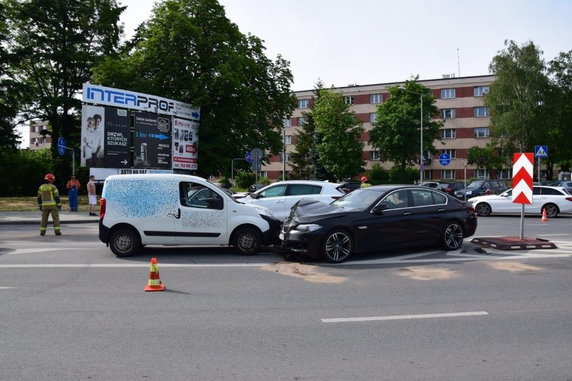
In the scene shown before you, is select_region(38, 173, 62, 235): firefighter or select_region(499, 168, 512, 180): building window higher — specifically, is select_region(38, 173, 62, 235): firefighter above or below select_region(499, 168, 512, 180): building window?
below

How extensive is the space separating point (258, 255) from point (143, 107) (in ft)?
62.7

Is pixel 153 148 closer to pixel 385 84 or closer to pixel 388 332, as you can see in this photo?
pixel 388 332

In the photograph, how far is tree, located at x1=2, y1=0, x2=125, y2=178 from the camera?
43.4m

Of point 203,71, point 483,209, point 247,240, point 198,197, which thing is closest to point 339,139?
point 203,71

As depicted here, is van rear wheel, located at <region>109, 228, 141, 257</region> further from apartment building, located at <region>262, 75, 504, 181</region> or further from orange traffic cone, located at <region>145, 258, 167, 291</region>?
apartment building, located at <region>262, 75, 504, 181</region>

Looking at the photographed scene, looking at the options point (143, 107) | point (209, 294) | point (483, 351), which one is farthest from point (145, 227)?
point (143, 107)

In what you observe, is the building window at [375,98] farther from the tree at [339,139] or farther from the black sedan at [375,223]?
the black sedan at [375,223]

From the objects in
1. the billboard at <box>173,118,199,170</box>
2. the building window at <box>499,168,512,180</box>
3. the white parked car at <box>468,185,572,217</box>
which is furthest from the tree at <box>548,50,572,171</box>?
the billboard at <box>173,118,199,170</box>

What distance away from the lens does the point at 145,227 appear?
11352 mm

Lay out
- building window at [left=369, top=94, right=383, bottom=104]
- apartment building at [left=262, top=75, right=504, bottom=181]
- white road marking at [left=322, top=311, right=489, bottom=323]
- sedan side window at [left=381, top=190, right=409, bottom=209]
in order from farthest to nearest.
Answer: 1. building window at [left=369, top=94, right=383, bottom=104]
2. apartment building at [left=262, top=75, right=504, bottom=181]
3. sedan side window at [left=381, top=190, right=409, bottom=209]
4. white road marking at [left=322, top=311, right=489, bottom=323]

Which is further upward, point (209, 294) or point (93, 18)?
point (93, 18)

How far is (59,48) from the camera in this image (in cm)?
4403

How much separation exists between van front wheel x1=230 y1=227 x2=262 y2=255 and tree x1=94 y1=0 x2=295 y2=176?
66.6 ft

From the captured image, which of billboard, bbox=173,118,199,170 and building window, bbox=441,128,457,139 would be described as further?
building window, bbox=441,128,457,139
